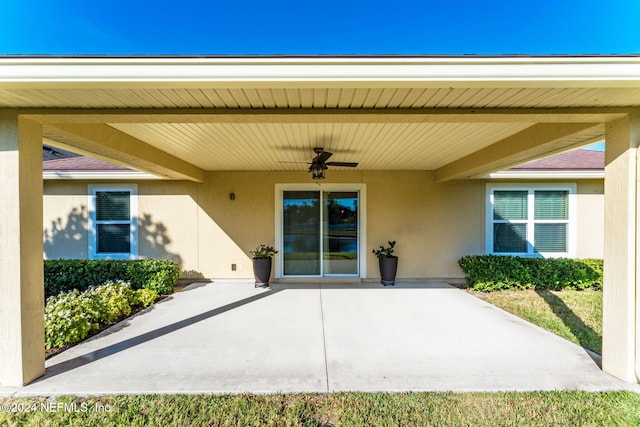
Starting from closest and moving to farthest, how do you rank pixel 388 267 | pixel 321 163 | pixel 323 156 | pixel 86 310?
pixel 86 310
pixel 323 156
pixel 321 163
pixel 388 267

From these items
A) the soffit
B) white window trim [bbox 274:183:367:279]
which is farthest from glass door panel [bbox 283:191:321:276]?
the soffit

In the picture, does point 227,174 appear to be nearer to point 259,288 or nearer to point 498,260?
point 259,288

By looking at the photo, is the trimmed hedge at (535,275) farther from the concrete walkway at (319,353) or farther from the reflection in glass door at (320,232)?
the reflection in glass door at (320,232)

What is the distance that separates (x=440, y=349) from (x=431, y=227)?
4.45 m

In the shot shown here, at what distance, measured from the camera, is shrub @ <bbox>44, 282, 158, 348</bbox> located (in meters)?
3.92

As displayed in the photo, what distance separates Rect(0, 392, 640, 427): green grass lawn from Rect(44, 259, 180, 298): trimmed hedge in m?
3.81

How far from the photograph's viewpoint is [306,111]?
10.1 ft

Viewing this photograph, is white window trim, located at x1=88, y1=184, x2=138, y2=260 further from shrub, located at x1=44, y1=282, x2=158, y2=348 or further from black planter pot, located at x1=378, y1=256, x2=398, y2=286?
black planter pot, located at x1=378, y1=256, x2=398, y2=286

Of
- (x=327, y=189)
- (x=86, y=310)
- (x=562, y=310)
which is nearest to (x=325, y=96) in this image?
(x=86, y=310)

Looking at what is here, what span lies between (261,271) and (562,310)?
6018mm

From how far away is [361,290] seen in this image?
22.5ft

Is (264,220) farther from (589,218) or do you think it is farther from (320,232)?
(589,218)

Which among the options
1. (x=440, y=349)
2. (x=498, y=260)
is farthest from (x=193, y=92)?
(x=498, y=260)

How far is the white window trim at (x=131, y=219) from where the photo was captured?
7.72m
